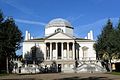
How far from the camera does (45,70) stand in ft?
272

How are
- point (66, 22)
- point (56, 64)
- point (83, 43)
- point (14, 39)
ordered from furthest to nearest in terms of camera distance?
point (66, 22), point (83, 43), point (56, 64), point (14, 39)

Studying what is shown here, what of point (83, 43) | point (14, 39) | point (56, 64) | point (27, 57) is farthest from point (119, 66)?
point (14, 39)

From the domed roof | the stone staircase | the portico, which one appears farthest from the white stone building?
the domed roof

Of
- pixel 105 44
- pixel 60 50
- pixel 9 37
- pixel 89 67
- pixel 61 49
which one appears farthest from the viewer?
pixel 60 50

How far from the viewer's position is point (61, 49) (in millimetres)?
88625

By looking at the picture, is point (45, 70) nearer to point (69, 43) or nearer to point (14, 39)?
point (69, 43)

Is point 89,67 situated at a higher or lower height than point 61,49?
lower

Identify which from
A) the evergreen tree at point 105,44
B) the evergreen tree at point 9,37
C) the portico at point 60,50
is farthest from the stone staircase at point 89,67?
the evergreen tree at point 9,37

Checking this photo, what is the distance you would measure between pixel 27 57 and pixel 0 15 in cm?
2982

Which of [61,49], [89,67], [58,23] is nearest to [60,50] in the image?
[61,49]

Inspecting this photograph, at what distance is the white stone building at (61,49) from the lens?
3378 inches

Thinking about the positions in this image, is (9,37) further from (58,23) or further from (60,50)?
(58,23)

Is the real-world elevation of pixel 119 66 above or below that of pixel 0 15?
below

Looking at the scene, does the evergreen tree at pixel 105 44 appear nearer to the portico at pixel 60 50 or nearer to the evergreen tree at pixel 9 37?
the portico at pixel 60 50
